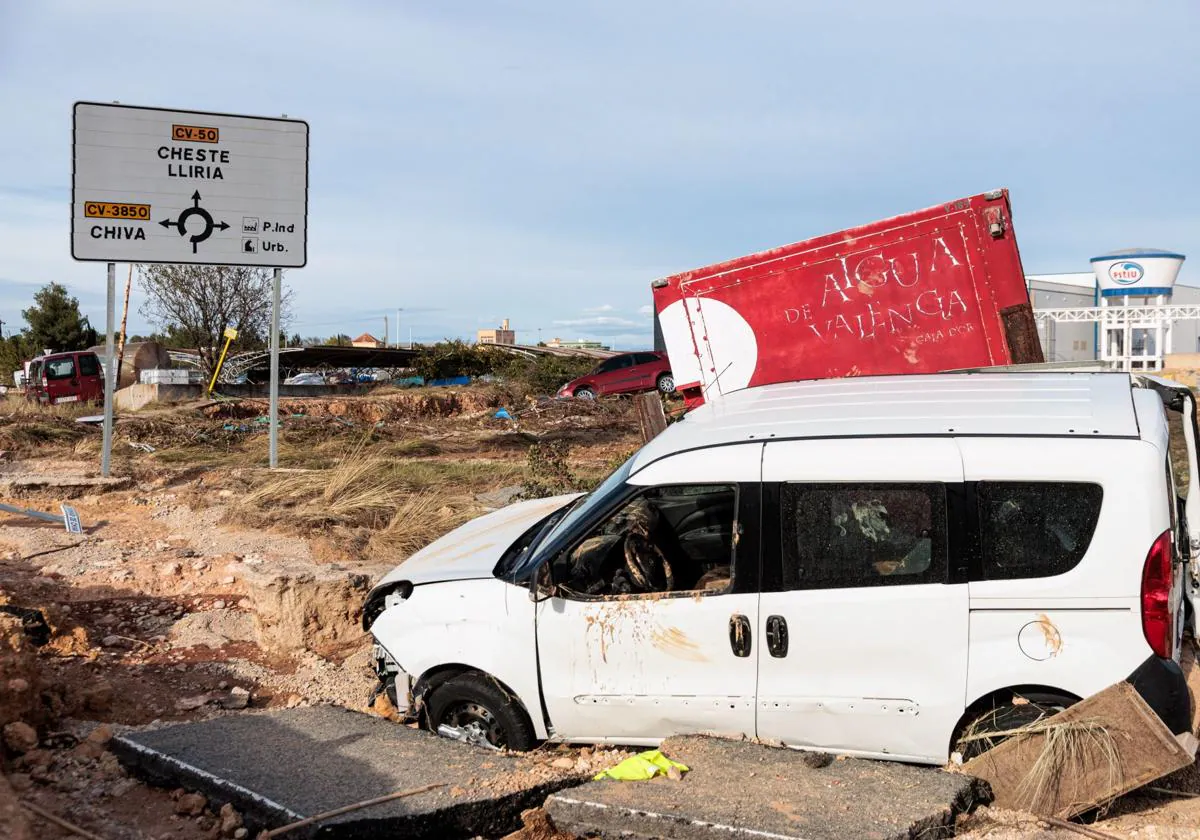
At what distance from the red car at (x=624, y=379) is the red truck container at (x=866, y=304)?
1930cm

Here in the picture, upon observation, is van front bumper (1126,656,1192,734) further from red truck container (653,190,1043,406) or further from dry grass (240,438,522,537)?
dry grass (240,438,522,537)

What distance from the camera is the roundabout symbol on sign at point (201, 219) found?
13.1 metres

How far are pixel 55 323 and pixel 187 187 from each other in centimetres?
4136

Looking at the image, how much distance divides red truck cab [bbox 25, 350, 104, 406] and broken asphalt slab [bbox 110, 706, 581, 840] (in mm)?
25500

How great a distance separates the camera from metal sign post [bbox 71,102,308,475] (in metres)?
12.8

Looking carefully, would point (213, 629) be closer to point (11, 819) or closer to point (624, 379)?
point (11, 819)

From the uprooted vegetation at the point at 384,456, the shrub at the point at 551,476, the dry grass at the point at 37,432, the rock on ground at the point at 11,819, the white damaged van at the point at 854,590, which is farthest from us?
the dry grass at the point at 37,432

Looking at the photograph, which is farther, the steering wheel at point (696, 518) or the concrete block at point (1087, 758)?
the steering wheel at point (696, 518)

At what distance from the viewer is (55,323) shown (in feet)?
163

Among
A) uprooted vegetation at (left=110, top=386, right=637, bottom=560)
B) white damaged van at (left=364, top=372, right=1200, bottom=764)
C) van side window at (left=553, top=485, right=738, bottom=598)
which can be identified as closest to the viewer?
white damaged van at (left=364, top=372, right=1200, bottom=764)

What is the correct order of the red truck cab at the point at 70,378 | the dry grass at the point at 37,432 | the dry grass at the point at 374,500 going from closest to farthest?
the dry grass at the point at 374,500 → the dry grass at the point at 37,432 → the red truck cab at the point at 70,378

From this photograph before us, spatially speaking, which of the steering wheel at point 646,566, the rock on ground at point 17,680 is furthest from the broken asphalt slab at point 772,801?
the rock on ground at point 17,680

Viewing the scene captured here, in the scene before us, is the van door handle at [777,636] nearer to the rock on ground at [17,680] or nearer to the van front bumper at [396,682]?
the van front bumper at [396,682]

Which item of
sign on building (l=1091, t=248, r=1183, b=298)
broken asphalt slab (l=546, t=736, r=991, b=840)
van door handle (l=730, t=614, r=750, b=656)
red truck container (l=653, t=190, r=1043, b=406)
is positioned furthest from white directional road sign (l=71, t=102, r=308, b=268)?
sign on building (l=1091, t=248, r=1183, b=298)
